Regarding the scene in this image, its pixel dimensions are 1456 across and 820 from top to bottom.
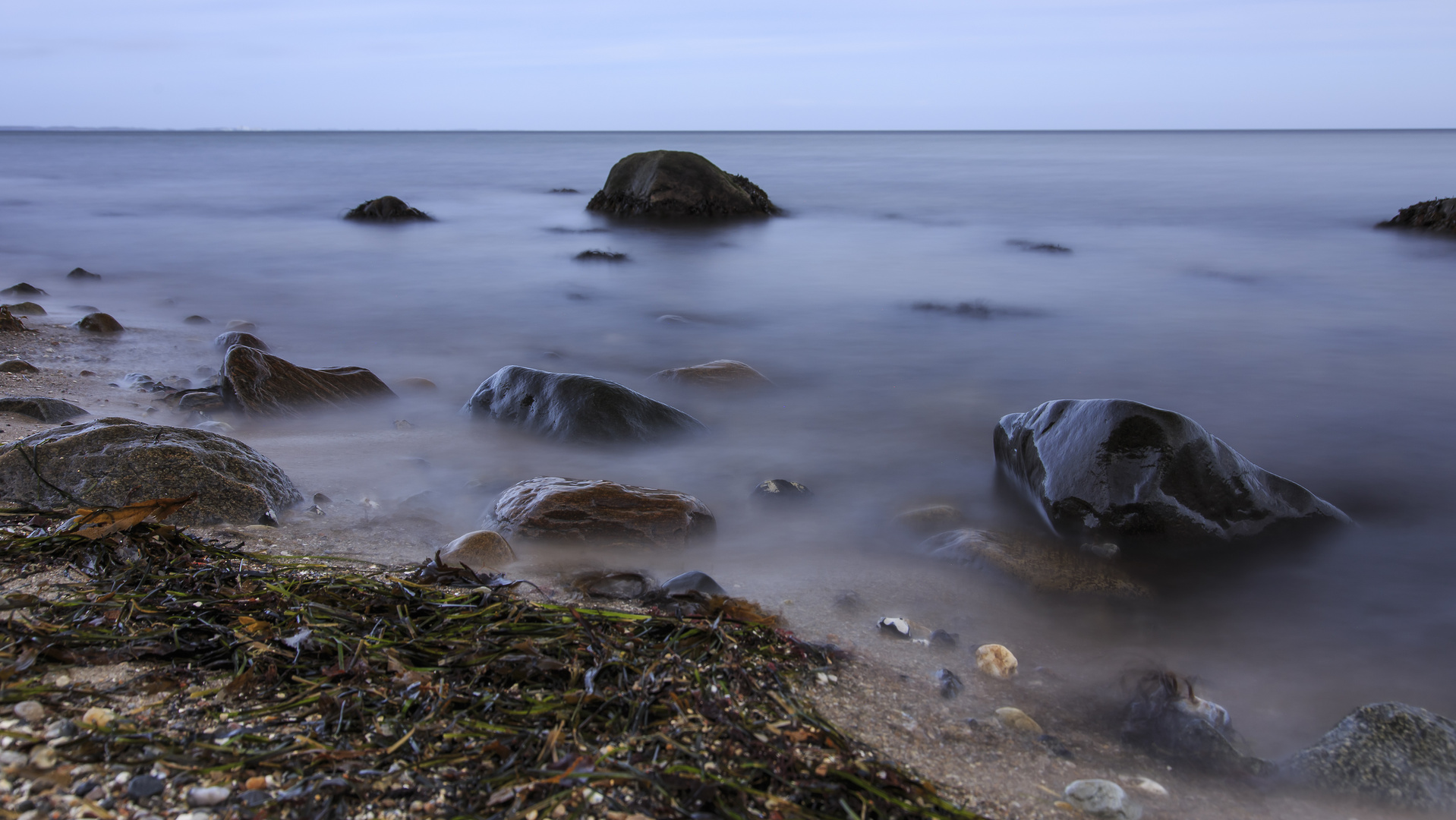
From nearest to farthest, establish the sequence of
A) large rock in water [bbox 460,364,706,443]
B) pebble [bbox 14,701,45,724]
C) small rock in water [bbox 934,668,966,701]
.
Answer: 1. pebble [bbox 14,701,45,724]
2. small rock in water [bbox 934,668,966,701]
3. large rock in water [bbox 460,364,706,443]

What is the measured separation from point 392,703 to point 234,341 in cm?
569

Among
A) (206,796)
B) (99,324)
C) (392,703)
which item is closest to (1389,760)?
(392,703)

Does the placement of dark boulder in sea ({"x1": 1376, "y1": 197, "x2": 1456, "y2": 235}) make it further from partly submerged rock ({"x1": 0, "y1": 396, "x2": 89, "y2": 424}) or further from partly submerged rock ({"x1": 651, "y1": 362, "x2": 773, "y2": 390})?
partly submerged rock ({"x1": 0, "y1": 396, "x2": 89, "y2": 424})

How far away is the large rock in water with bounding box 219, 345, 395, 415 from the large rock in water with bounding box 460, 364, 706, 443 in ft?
3.05

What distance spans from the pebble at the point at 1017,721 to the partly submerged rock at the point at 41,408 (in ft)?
15.0

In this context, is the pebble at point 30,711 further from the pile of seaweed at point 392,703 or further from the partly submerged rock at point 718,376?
the partly submerged rock at point 718,376

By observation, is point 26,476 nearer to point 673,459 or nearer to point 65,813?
point 65,813

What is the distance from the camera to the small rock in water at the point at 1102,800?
6.52ft

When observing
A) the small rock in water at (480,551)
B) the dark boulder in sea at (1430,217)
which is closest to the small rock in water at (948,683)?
the small rock in water at (480,551)

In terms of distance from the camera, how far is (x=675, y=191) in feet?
52.4

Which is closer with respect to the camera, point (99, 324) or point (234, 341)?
point (234, 341)

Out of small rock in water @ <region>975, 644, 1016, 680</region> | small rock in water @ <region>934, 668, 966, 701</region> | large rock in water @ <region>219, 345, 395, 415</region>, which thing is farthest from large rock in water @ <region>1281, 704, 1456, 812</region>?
large rock in water @ <region>219, 345, 395, 415</region>

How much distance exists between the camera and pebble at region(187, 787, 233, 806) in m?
1.61

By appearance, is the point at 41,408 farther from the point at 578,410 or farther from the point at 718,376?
the point at 718,376
